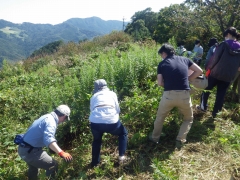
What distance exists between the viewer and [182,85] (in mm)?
3201

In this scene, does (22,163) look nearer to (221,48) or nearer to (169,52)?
(169,52)

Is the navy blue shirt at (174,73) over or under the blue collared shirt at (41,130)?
→ over

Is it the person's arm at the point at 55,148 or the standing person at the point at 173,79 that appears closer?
the person's arm at the point at 55,148

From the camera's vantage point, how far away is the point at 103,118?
3.18 m

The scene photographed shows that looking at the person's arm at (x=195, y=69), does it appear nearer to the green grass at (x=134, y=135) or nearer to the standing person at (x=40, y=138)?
the green grass at (x=134, y=135)

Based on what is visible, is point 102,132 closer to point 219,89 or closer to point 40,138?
point 40,138

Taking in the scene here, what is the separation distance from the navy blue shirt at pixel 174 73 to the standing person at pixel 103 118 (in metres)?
0.96

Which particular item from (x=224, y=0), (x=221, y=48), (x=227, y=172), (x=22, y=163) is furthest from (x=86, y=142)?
(x=224, y=0)

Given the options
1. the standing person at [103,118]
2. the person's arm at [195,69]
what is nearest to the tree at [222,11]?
the person's arm at [195,69]

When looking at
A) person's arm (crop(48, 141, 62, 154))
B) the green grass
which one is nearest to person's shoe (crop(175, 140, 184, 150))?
the green grass

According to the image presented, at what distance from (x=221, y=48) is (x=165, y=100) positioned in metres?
1.62

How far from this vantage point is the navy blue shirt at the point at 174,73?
Result: 3169mm

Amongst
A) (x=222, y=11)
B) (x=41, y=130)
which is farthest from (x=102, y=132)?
(x=222, y=11)

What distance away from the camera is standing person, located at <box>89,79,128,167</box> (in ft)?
10.5
